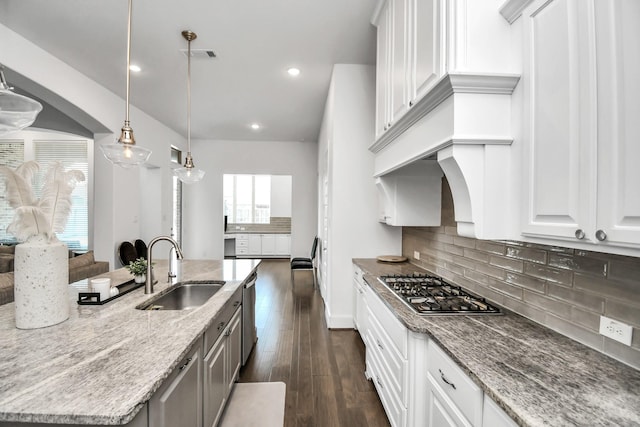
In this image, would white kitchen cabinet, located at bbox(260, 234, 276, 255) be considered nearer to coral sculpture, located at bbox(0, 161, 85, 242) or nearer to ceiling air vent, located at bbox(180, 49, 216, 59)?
ceiling air vent, located at bbox(180, 49, 216, 59)

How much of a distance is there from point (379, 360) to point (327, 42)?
3.01 meters

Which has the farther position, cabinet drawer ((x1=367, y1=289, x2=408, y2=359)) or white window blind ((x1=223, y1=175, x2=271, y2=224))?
white window blind ((x1=223, y1=175, x2=271, y2=224))

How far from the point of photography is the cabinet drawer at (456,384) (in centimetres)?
101

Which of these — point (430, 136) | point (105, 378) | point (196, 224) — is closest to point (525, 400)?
point (430, 136)

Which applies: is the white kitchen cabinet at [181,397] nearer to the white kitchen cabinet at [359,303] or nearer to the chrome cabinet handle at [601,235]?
the chrome cabinet handle at [601,235]

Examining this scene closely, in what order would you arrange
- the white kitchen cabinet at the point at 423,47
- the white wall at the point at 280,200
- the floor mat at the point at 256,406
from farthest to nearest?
the white wall at the point at 280,200
the floor mat at the point at 256,406
the white kitchen cabinet at the point at 423,47

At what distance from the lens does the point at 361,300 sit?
3037mm

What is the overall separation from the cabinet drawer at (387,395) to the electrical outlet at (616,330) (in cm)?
97

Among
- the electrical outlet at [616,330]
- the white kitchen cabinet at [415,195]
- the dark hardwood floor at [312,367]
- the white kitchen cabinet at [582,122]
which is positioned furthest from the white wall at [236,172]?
the electrical outlet at [616,330]

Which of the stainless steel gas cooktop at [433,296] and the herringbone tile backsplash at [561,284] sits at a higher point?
the herringbone tile backsplash at [561,284]

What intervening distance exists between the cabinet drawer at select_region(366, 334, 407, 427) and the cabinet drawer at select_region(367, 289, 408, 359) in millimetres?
303

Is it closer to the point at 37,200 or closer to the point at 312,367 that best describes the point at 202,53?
the point at 37,200

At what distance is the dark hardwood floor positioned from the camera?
80.9 inches

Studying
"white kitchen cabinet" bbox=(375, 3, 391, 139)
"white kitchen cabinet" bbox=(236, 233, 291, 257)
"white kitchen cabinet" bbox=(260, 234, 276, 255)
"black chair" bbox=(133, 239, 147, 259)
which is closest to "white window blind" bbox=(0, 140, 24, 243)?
"black chair" bbox=(133, 239, 147, 259)
